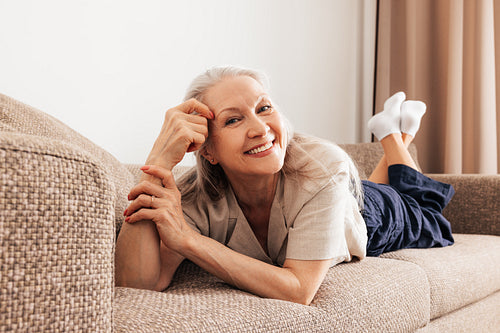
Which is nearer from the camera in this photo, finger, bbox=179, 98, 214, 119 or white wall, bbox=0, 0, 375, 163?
finger, bbox=179, 98, 214, 119

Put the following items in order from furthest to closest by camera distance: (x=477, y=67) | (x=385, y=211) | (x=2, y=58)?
(x=477, y=67), (x=385, y=211), (x=2, y=58)

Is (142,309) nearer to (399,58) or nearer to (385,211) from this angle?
(385,211)

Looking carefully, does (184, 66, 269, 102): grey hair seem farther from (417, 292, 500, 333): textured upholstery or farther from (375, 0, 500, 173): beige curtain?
(375, 0, 500, 173): beige curtain

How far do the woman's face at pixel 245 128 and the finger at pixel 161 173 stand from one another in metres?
0.15

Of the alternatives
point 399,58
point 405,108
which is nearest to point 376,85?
point 399,58

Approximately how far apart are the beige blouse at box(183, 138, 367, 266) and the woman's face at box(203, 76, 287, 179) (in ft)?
0.26

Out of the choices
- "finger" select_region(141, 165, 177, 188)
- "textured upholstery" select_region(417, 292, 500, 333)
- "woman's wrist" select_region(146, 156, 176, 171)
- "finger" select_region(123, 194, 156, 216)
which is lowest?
"textured upholstery" select_region(417, 292, 500, 333)

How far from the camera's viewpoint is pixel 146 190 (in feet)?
3.07

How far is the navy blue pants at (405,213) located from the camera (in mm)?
1408

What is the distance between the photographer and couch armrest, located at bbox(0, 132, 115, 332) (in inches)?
18.4

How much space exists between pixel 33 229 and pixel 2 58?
1101 mm

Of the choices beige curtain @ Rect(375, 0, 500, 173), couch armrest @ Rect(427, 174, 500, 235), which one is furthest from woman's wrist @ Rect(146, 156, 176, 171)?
beige curtain @ Rect(375, 0, 500, 173)

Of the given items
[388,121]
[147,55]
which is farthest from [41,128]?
[388,121]

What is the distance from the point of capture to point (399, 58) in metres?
3.06
